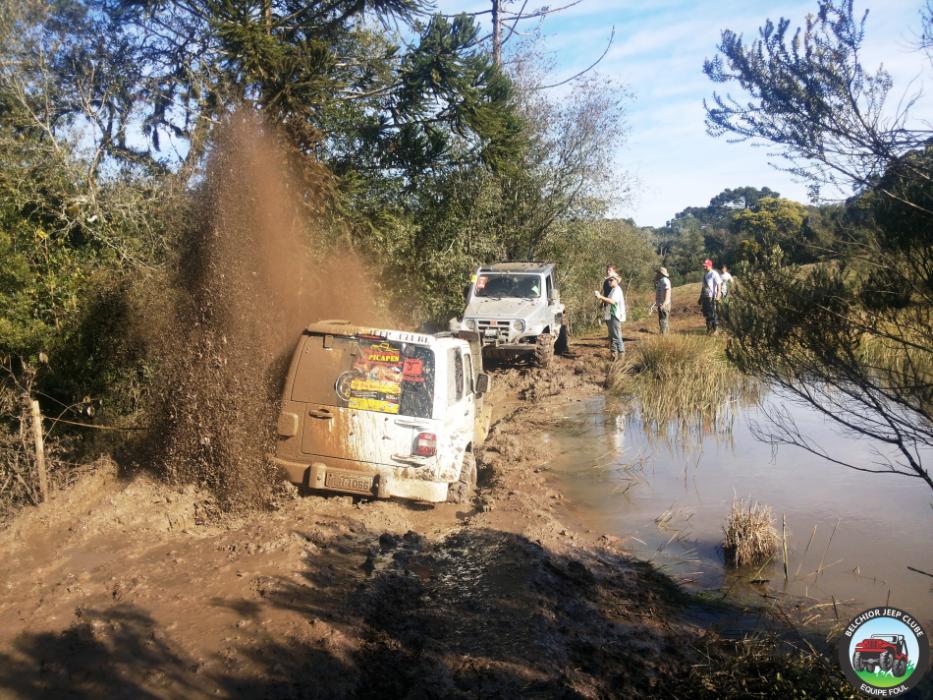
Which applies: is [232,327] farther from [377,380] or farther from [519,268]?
[519,268]

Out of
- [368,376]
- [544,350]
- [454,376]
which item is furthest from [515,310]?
[368,376]

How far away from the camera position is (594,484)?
9242 mm

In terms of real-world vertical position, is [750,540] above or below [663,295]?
below

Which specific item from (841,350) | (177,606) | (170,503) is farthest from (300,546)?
(841,350)

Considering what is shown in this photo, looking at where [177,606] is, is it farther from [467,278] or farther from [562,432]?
[467,278]

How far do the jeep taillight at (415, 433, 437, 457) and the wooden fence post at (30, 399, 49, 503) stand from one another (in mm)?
3163

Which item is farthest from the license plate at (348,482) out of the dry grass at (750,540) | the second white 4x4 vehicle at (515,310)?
the second white 4x4 vehicle at (515,310)

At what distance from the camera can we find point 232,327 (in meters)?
7.33

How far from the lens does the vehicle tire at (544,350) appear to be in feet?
51.3

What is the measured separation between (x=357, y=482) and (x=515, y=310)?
982 cm

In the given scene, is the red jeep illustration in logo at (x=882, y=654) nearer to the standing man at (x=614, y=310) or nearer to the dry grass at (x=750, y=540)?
the dry grass at (x=750, y=540)

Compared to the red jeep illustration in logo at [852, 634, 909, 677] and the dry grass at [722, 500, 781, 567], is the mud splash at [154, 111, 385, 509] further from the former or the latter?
the red jeep illustration in logo at [852, 634, 909, 677]

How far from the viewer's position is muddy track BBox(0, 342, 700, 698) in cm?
406

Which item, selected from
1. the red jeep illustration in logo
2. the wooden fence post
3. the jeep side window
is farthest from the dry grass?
the wooden fence post
